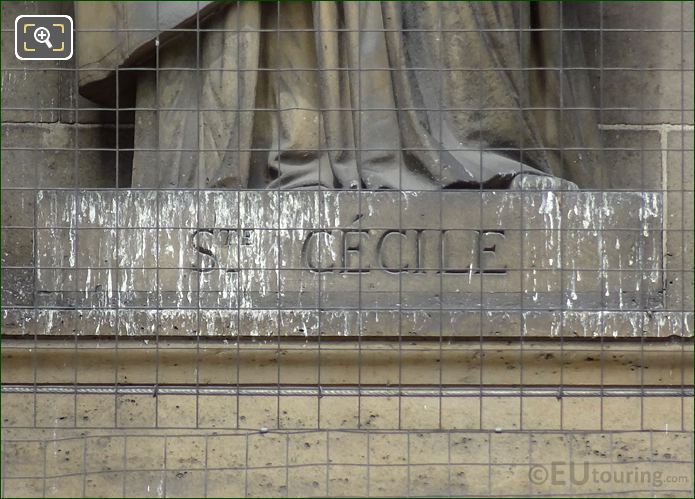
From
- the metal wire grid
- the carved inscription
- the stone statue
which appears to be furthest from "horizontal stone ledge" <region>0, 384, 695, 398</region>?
the stone statue

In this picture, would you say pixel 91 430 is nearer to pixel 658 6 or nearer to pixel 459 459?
pixel 459 459

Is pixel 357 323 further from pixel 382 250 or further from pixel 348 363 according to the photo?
pixel 382 250

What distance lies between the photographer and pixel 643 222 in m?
4.43

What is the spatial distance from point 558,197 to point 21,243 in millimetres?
1685

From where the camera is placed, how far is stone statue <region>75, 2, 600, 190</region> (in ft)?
14.7

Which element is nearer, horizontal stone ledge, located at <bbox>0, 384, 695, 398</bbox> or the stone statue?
horizontal stone ledge, located at <bbox>0, 384, 695, 398</bbox>

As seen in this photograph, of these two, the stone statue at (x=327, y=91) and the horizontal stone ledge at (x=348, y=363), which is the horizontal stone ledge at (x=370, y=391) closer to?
the horizontal stone ledge at (x=348, y=363)

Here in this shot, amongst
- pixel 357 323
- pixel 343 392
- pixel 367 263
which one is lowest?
pixel 343 392

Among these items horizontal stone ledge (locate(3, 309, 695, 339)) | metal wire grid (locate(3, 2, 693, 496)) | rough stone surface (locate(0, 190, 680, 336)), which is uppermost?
rough stone surface (locate(0, 190, 680, 336))

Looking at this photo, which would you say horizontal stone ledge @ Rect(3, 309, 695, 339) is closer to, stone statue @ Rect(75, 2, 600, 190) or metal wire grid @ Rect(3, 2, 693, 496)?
metal wire grid @ Rect(3, 2, 693, 496)

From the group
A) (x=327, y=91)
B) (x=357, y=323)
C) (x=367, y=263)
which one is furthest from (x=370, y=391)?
(x=327, y=91)

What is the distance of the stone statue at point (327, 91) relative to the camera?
177 inches

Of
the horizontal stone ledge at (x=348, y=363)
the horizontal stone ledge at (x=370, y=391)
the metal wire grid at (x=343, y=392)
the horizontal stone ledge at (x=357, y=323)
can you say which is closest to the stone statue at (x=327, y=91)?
the metal wire grid at (x=343, y=392)

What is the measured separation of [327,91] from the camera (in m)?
4.51
